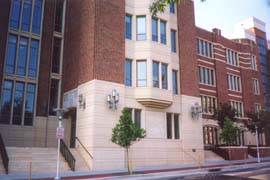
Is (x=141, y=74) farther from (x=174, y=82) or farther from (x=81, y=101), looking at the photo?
(x=81, y=101)

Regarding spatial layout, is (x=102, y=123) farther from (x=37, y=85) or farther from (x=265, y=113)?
(x=265, y=113)

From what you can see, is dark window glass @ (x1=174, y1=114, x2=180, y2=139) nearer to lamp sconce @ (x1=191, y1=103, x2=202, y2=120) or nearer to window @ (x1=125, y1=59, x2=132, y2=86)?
lamp sconce @ (x1=191, y1=103, x2=202, y2=120)

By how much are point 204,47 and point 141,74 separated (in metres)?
17.7

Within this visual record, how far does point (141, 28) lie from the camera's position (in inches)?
952

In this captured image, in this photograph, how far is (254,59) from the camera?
148ft

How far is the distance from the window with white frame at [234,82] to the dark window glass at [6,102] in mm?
30194

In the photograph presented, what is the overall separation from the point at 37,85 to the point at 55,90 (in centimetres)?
184

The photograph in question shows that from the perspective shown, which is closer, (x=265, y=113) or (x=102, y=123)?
(x=102, y=123)

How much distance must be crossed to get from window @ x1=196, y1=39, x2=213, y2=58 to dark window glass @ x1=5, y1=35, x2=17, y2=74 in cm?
2328

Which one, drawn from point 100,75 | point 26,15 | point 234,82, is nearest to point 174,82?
point 100,75

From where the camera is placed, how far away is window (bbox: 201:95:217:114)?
3553 cm

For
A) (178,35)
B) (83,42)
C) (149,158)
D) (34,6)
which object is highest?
(34,6)

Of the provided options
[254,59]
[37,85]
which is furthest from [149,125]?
[254,59]

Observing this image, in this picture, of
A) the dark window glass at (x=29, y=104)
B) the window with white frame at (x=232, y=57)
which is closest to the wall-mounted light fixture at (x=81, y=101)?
the dark window glass at (x=29, y=104)
